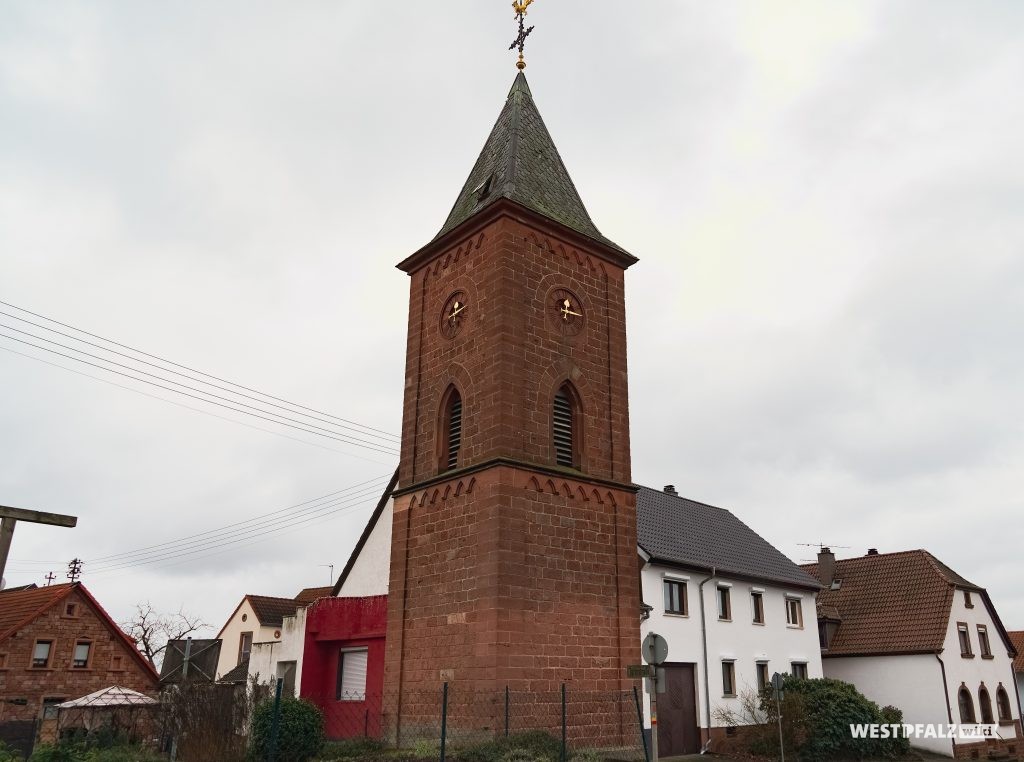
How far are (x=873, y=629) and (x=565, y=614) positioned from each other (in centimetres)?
2158

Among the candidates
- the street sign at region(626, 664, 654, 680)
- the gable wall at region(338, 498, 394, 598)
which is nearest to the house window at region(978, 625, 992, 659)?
the gable wall at region(338, 498, 394, 598)

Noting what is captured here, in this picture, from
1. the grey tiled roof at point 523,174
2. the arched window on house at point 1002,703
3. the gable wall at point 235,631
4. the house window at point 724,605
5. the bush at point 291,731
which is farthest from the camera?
the gable wall at point 235,631

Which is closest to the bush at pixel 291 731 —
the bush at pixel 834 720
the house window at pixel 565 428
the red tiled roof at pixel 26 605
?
the house window at pixel 565 428

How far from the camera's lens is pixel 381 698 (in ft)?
59.0

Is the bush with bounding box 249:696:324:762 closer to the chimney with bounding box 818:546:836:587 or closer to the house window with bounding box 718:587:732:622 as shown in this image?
the house window with bounding box 718:587:732:622

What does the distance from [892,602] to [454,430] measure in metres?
23.6

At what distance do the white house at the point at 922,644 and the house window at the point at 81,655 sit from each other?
2973cm

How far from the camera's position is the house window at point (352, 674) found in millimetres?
20812

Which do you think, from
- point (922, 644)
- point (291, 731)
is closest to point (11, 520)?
point (291, 731)

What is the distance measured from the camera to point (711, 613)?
2606 cm

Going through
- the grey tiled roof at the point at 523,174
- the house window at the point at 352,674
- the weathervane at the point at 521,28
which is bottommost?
the house window at the point at 352,674

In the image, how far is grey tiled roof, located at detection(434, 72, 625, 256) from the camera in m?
19.5

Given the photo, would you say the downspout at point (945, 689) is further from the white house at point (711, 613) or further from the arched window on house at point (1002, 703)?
the arched window on house at point (1002, 703)

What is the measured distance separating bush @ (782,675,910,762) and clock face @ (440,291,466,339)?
1415 centimetres
